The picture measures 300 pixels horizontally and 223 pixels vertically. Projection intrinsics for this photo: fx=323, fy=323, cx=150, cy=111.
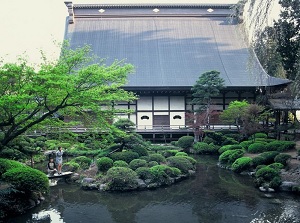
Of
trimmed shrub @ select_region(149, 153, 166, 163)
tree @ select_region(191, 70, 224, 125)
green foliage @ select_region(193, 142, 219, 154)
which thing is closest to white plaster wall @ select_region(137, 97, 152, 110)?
tree @ select_region(191, 70, 224, 125)

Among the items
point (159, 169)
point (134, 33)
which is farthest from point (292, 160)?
point (134, 33)

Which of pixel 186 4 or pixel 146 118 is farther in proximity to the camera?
pixel 186 4

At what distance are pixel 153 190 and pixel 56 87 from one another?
7.20 m

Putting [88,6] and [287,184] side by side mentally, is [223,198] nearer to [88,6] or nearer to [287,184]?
[287,184]

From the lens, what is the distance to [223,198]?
12969mm

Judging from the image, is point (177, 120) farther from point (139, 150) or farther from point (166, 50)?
point (139, 150)

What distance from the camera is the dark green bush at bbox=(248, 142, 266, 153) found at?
65.9 feet

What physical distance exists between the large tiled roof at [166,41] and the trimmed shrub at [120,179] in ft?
47.8

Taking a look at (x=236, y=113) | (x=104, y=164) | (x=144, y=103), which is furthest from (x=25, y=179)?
(x=144, y=103)

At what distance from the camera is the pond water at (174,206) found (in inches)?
427

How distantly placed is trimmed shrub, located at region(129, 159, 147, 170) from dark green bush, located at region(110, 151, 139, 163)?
586 millimetres

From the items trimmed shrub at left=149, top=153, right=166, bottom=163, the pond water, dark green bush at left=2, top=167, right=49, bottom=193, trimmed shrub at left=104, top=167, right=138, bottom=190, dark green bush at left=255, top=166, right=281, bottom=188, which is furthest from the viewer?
trimmed shrub at left=149, top=153, right=166, bottom=163

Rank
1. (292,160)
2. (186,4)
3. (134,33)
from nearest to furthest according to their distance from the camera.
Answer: (292,160) → (134,33) → (186,4)

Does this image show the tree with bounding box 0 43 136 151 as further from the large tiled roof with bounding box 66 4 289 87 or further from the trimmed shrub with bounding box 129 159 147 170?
the large tiled roof with bounding box 66 4 289 87
